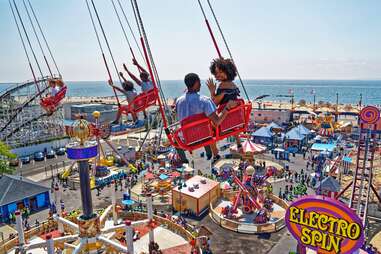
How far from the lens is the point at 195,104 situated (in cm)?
740

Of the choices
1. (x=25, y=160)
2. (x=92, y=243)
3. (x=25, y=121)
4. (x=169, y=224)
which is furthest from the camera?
(x=25, y=121)

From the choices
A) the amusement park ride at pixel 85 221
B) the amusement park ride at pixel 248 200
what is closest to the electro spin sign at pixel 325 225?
the amusement park ride at pixel 85 221

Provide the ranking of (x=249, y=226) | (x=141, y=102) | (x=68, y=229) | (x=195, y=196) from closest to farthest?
(x=141, y=102) → (x=68, y=229) → (x=249, y=226) → (x=195, y=196)

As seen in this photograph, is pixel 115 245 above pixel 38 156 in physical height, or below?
above

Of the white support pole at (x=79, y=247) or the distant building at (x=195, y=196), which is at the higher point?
the white support pole at (x=79, y=247)

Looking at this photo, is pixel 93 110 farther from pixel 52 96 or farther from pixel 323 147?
pixel 323 147

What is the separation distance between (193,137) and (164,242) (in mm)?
10592

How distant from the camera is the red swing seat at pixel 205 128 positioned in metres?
7.36

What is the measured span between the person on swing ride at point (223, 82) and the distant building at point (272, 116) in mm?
44609

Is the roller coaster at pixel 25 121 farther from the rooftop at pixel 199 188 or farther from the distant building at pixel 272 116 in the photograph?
the distant building at pixel 272 116

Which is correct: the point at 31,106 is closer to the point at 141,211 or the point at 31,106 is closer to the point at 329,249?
the point at 141,211

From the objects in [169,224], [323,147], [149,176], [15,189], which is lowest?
[169,224]

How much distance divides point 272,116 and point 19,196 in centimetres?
4057

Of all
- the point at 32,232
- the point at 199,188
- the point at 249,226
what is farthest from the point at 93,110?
the point at 249,226
